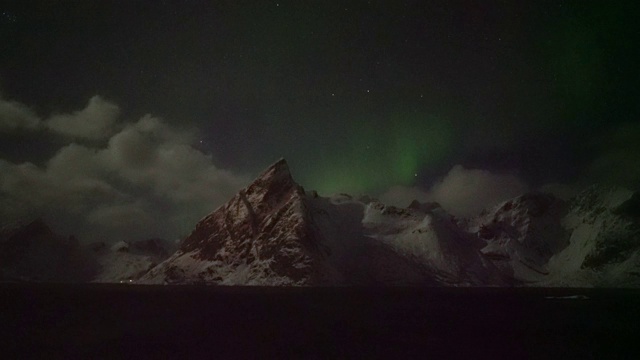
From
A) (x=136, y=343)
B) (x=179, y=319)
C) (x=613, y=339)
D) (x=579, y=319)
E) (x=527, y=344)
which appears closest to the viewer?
(x=136, y=343)

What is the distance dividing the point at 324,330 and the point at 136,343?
90.3 ft

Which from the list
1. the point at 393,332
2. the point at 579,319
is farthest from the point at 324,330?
the point at 579,319

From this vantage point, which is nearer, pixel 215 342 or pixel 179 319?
pixel 215 342

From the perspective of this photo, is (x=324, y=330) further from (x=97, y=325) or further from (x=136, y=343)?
(x=97, y=325)

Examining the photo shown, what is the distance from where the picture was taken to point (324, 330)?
6391 cm

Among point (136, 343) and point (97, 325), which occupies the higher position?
point (97, 325)

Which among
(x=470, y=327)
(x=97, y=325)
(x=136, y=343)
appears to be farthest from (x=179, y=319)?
(x=470, y=327)

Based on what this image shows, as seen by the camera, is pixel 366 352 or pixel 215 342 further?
pixel 215 342

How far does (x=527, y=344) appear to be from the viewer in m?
53.7

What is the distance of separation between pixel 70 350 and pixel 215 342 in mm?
16189

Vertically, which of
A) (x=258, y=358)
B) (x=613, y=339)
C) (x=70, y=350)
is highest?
(x=70, y=350)

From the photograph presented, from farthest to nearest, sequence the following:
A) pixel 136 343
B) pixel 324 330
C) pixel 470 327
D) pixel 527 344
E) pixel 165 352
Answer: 1. pixel 470 327
2. pixel 324 330
3. pixel 527 344
4. pixel 136 343
5. pixel 165 352

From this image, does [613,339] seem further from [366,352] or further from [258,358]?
[258,358]

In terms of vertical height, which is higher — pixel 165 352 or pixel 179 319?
pixel 179 319
